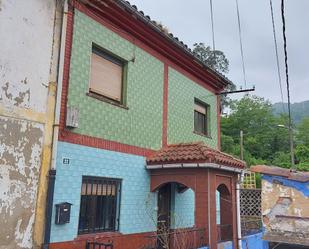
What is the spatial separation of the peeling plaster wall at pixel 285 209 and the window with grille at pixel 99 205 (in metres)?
4.01

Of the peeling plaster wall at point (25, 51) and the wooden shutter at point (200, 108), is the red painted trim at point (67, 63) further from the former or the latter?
the wooden shutter at point (200, 108)

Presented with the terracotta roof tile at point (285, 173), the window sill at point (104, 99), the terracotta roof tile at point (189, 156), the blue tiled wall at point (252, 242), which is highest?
the window sill at point (104, 99)

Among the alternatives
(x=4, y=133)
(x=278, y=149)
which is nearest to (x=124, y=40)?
(x=4, y=133)

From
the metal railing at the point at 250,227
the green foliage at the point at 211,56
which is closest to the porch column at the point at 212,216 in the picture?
the metal railing at the point at 250,227

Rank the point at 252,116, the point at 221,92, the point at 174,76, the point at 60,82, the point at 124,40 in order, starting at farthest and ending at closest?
the point at 252,116 → the point at 221,92 → the point at 174,76 → the point at 124,40 → the point at 60,82

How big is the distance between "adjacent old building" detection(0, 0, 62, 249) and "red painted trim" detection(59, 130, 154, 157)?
48cm

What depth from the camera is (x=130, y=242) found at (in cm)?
934

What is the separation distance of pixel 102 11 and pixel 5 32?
3.01 metres

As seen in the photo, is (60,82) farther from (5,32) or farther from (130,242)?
(130,242)

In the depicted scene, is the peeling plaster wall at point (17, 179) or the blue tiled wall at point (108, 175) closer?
the peeling plaster wall at point (17, 179)

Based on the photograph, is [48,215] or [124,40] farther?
[124,40]

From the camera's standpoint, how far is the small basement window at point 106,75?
9.15 m

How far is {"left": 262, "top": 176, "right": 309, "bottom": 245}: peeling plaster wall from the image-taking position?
6109 mm

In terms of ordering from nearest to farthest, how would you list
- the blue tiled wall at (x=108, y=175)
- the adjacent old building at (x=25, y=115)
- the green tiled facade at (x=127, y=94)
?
the adjacent old building at (x=25, y=115), the blue tiled wall at (x=108, y=175), the green tiled facade at (x=127, y=94)
